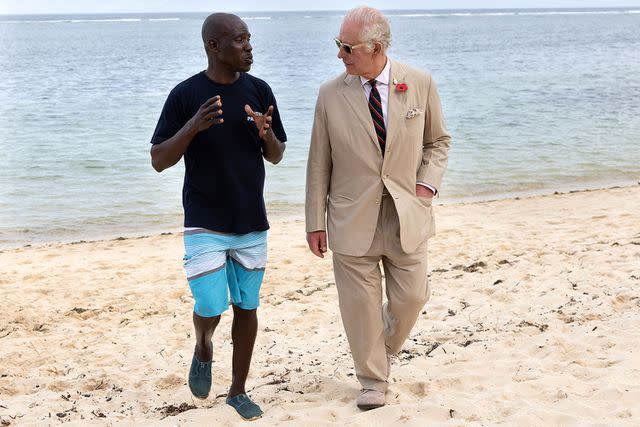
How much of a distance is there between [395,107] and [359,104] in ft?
0.61

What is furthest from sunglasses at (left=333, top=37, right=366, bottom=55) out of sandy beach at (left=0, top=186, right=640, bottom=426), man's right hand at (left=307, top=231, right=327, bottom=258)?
sandy beach at (left=0, top=186, right=640, bottom=426)

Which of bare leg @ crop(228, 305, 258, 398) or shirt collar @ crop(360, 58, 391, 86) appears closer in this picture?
shirt collar @ crop(360, 58, 391, 86)

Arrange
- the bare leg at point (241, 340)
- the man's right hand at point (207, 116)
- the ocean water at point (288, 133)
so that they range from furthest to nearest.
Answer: the ocean water at point (288, 133) < the bare leg at point (241, 340) < the man's right hand at point (207, 116)

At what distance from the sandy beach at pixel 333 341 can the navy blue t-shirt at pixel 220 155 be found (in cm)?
110

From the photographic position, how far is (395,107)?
4.30m

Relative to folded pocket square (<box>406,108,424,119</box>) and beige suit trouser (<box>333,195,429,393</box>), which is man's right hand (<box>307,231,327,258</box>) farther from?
folded pocket square (<box>406,108,424,119</box>)

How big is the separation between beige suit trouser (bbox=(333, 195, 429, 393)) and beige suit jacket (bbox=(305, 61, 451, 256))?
0.30ft

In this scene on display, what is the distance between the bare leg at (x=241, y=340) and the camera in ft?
14.9

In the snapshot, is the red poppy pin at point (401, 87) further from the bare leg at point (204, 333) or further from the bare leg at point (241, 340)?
the bare leg at point (204, 333)

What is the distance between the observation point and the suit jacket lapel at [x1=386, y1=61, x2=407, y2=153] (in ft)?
14.1

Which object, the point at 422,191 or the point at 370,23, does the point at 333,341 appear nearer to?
the point at 422,191

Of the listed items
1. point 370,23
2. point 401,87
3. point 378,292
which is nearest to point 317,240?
point 378,292

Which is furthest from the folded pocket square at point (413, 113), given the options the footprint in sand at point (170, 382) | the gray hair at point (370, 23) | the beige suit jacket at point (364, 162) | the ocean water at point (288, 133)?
the ocean water at point (288, 133)

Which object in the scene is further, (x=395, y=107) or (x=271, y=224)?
(x=271, y=224)
